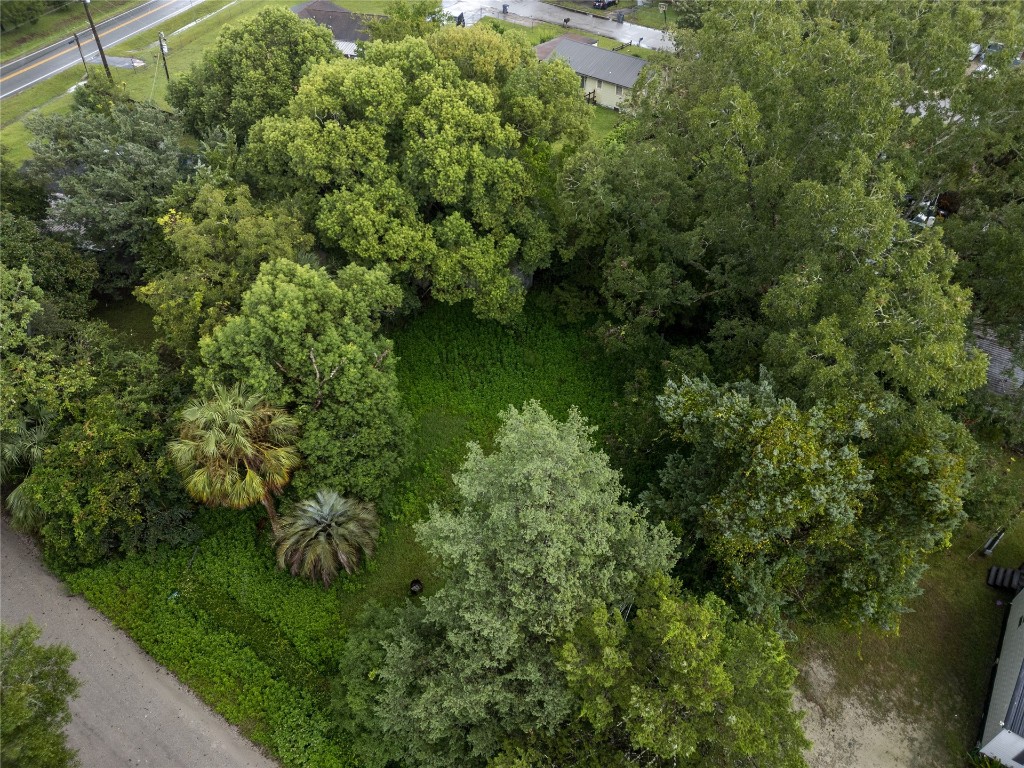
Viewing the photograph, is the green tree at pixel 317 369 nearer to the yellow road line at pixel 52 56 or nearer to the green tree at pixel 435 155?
the green tree at pixel 435 155

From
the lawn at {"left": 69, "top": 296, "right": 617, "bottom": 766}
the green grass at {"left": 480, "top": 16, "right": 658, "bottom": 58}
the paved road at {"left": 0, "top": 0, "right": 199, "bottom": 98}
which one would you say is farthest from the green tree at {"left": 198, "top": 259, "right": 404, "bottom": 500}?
the paved road at {"left": 0, "top": 0, "right": 199, "bottom": 98}

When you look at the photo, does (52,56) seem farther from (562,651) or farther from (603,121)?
(562,651)

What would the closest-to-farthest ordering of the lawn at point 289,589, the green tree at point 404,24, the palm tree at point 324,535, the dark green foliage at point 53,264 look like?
1. the lawn at point 289,589
2. the palm tree at point 324,535
3. the dark green foliage at point 53,264
4. the green tree at point 404,24

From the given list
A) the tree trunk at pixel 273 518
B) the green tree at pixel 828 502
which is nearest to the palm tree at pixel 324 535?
the tree trunk at pixel 273 518

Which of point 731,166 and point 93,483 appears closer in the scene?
point 93,483

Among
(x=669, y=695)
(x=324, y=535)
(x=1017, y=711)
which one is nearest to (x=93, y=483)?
(x=324, y=535)

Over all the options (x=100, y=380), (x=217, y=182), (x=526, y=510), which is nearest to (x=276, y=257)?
(x=217, y=182)

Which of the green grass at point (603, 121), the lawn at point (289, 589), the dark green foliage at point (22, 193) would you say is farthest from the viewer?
the green grass at point (603, 121)
